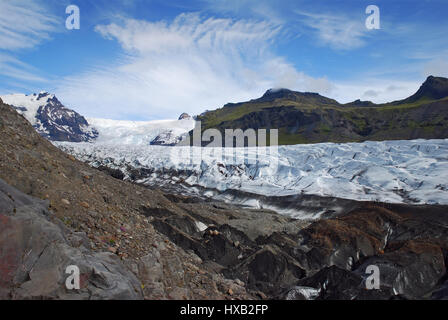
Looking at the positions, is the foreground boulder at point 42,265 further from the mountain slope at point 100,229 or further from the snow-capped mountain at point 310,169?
the snow-capped mountain at point 310,169

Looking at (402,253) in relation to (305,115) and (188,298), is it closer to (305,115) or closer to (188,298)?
(188,298)

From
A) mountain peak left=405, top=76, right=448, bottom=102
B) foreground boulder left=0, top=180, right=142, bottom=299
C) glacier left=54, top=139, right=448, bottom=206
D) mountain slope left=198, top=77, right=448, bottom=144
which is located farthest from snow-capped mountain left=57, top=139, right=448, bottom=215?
mountain peak left=405, top=76, right=448, bottom=102

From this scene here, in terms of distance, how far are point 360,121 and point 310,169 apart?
7139 cm

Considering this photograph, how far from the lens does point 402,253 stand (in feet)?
47.5

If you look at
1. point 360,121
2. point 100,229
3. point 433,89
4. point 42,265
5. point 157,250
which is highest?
point 433,89

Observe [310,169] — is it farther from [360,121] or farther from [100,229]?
[360,121]

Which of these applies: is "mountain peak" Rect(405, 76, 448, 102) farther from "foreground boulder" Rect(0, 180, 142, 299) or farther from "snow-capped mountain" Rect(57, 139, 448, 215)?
"foreground boulder" Rect(0, 180, 142, 299)

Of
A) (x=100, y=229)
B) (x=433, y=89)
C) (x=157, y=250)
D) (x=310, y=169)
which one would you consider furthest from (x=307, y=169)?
(x=433, y=89)

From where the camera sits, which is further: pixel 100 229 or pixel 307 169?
pixel 307 169

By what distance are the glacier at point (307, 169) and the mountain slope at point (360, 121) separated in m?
36.4

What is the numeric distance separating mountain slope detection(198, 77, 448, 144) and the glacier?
3644 centimetres

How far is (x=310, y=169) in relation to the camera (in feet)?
171

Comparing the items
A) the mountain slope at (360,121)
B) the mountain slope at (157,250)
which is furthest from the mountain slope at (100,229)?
the mountain slope at (360,121)

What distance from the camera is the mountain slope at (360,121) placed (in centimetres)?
8929
